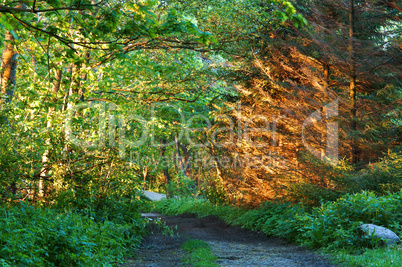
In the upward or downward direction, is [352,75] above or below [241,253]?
above

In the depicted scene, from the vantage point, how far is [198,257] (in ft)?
20.9

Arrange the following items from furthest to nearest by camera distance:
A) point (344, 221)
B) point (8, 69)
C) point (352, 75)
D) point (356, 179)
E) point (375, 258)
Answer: point (352, 75) < point (356, 179) < point (8, 69) < point (344, 221) < point (375, 258)

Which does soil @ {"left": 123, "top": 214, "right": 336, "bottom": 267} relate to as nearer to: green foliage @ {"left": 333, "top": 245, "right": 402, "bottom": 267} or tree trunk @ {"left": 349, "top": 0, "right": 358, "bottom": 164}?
green foliage @ {"left": 333, "top": 245, "right": 402, "bottom": 267}

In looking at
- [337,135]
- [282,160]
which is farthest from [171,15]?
[282,160]

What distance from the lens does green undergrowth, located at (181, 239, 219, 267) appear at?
19.1 feet

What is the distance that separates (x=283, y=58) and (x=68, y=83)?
23.7 ft

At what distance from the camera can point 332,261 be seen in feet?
19.8

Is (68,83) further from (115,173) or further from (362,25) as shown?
(362,25)

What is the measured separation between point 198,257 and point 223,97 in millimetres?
8920

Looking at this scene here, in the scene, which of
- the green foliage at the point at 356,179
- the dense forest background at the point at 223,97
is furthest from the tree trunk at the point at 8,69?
the green foliage at the point at 356,179

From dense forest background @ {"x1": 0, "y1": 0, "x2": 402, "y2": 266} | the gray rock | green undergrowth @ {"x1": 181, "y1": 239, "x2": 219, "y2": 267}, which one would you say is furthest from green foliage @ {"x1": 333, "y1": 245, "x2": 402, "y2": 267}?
green undergrowth @ {"x1": 181, "y1": 239, "x2": 219, "y2": 267}

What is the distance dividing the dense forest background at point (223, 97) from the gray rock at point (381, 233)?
2159 mm

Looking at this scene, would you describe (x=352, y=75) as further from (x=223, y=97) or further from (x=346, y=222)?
(x=223, y=97)

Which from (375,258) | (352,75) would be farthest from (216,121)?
(375,258)
